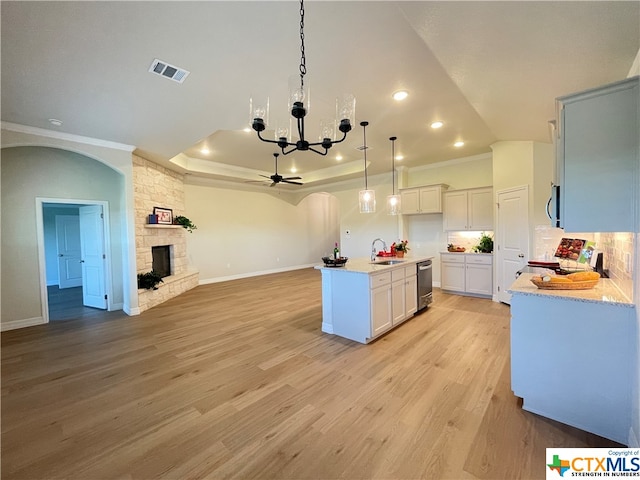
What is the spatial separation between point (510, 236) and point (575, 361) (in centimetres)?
334

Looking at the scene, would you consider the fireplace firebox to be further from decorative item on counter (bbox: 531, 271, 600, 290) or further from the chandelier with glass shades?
decorative item on counter (bbox: 531, 271, 600, 290)

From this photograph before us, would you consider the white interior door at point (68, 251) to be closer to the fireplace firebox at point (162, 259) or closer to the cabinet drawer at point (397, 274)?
the fireplace firebox at point (162, 259)

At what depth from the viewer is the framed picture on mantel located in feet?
18.3

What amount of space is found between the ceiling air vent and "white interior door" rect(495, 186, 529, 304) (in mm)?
5213

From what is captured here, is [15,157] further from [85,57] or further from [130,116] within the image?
[85,57]

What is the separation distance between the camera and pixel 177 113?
346 cm

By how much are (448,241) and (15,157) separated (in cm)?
824

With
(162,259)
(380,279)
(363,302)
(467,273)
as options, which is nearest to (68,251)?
(162,259)

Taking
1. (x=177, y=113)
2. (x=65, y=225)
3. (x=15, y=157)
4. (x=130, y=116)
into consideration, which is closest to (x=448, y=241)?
(x=177, y=113)

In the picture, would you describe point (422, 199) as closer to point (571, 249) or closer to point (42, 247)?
point (571, 249)

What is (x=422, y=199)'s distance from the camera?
6.15 m

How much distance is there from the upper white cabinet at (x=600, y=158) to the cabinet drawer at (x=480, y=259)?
378cm

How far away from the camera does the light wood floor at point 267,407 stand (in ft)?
5.28

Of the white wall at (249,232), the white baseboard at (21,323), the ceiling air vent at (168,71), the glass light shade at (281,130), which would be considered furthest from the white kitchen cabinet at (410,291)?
the white baseboard at (21,323)
